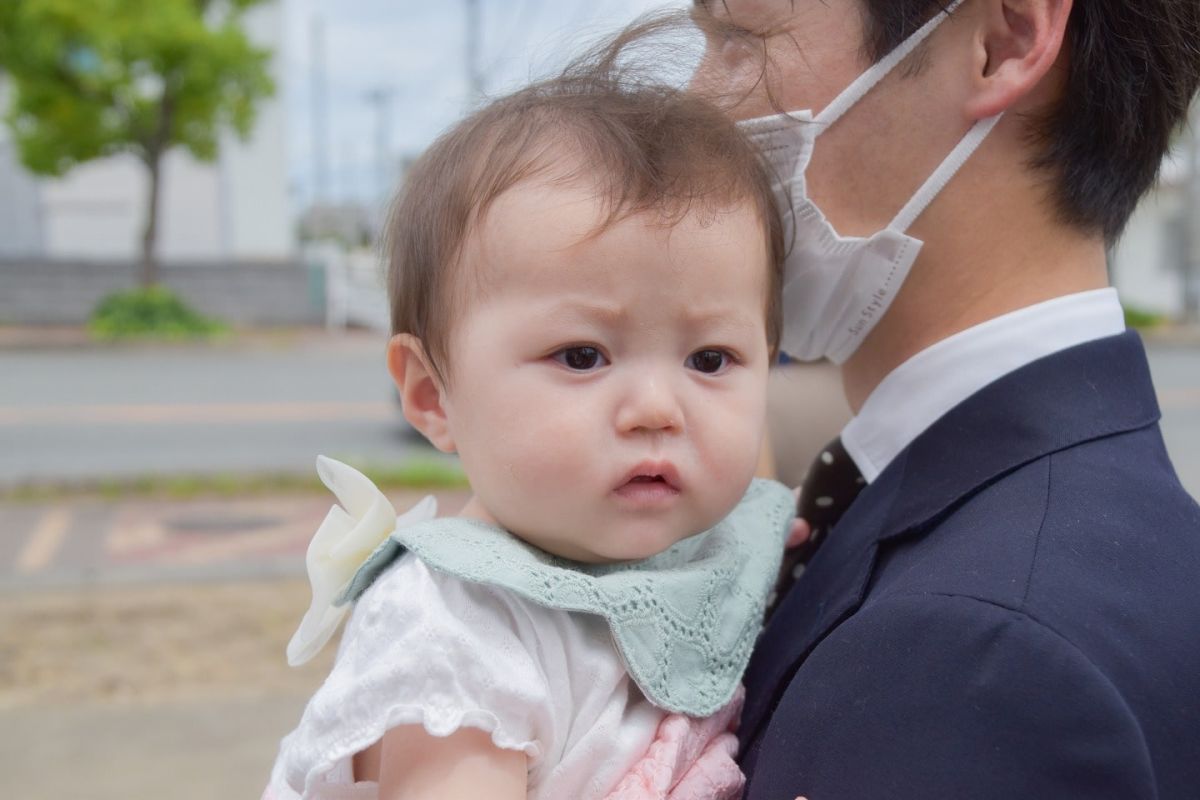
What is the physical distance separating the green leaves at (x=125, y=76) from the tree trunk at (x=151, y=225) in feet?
0.41

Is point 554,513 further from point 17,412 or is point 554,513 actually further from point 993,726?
point 17,412

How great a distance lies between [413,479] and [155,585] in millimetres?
2370

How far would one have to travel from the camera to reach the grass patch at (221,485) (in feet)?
25.5

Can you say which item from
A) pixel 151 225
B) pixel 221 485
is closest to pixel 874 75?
pixel 221 485

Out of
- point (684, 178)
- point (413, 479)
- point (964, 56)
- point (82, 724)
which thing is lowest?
point (413, 479)

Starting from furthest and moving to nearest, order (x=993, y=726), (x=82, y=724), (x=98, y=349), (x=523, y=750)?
1. (x=98, y=349)
2. (x=82, y=724)
3. (x=523, y=750)
4. (x=993, y=726)

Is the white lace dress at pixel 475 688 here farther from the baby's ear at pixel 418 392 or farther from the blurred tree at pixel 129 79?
the blurred tree at pixel 129 79

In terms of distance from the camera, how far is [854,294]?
1613mm

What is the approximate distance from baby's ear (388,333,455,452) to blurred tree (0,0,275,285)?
17.0 meters

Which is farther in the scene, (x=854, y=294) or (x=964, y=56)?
(x=854, y=294)

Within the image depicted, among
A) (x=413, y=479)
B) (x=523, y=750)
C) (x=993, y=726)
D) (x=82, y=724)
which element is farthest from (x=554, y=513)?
(x=413, y=479)

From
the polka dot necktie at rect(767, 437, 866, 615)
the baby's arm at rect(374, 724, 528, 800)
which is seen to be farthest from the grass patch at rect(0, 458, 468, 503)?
the baby's arm at rect(374, 724, 528, 800)

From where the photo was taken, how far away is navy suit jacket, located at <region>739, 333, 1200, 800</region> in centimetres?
104

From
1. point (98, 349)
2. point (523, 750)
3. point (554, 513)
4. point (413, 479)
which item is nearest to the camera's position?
point (523, 750)
